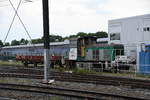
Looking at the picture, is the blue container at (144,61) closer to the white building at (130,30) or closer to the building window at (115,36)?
the white building at (130,30)

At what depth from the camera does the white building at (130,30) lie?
43.3m

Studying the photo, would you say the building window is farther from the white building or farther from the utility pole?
the utility pole

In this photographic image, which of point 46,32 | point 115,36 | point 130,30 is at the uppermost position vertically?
point 130,30

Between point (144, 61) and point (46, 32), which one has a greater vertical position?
point (46, 32)

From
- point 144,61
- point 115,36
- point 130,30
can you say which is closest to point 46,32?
point 144,61

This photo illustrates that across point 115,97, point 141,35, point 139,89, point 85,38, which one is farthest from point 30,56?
point 115,97

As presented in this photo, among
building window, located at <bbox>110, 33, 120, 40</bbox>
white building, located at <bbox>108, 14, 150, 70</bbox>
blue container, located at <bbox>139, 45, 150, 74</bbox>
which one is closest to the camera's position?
blue container, located at <bbox>139, 45, 150, 74</bbox>

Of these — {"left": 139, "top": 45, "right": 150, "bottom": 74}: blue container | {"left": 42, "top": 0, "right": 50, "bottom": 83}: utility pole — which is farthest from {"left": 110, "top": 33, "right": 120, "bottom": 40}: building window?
{"left": 42, "top": 0, "right": 50, "bottom": 83}: utility pole

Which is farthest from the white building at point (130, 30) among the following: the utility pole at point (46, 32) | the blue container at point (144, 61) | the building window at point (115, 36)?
the utility pole at point (46, 32)

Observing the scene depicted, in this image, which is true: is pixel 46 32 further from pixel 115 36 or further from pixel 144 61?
pixel 115 36

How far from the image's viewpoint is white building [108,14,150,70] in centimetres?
4334

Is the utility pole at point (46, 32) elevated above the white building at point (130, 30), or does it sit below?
below

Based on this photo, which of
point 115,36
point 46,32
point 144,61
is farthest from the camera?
point 115,36

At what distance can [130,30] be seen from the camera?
151 feet
